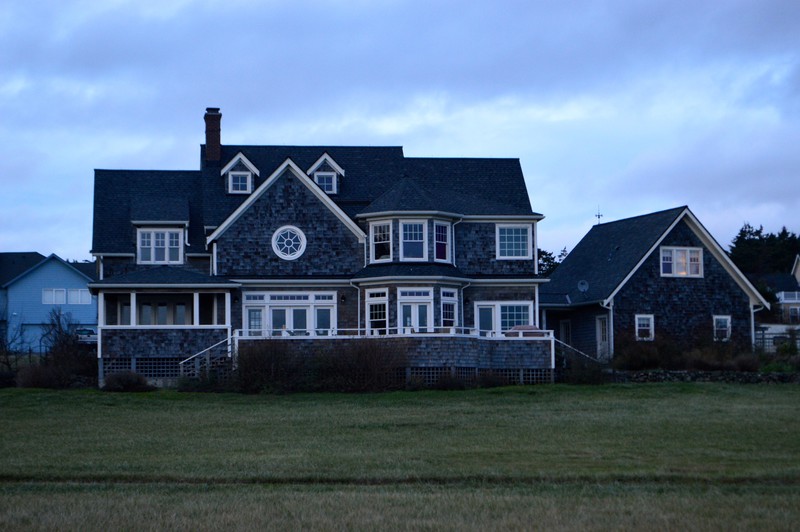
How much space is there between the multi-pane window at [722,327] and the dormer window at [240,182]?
19.1 m

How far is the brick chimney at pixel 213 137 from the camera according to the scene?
162 feet

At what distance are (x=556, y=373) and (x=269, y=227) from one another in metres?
11.6

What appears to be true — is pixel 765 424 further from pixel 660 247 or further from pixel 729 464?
pixel 660 247

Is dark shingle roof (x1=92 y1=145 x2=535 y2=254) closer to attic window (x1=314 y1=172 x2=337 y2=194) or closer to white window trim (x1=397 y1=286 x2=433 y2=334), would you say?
attic window (x1=314 y1=172 x2=337 y2=194)

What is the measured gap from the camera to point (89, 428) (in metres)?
29.1

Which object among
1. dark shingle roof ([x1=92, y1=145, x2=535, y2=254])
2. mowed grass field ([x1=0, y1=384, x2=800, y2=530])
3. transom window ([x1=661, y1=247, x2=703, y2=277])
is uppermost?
dark shingle roof ([x1=92, y1=145, x2=535, y2=254])

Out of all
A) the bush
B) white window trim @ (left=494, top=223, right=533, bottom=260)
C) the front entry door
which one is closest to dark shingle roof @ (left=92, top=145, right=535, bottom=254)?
white window trim @ (left=494, top=223, right=533, bottom=260)

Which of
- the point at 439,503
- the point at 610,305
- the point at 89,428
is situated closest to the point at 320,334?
the point at 610,305

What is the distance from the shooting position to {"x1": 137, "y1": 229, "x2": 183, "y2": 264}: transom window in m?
45.9

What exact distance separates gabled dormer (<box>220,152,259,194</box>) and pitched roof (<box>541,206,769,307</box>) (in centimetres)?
1291

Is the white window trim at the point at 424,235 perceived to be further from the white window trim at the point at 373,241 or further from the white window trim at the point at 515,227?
the white window trim at the point at 515,227

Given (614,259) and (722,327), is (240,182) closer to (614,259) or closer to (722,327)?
(614,259)

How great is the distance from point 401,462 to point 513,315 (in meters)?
24.0

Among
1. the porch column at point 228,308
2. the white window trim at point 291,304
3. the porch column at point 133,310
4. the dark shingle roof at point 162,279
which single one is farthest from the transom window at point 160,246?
the porch column at point 228,308
